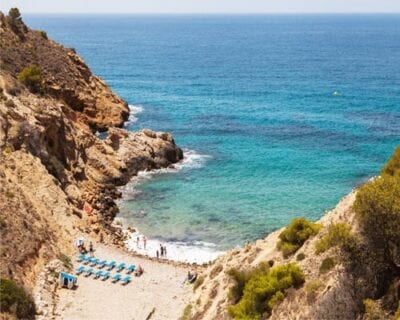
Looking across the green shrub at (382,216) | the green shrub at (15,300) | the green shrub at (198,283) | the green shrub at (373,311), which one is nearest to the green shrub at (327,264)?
the green shrub at (382,216)

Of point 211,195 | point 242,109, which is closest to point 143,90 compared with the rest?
point 242,109

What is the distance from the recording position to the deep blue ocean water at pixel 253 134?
180 feet

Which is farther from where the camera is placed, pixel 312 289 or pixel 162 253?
pixel 162 253

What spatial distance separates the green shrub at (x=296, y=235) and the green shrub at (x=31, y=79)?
145 feet

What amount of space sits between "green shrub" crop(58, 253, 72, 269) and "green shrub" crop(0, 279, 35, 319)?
780 cm

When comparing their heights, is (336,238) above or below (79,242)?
above

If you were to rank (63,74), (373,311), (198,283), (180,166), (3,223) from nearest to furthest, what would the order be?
(373,311)
(198,283)
(3,223)
(180,166)
(63,74)

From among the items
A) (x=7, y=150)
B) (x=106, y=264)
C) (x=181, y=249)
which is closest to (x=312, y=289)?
(x=106, y=264)

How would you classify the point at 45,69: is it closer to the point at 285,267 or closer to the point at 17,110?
the point at 17,110

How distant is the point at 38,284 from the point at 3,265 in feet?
9.44

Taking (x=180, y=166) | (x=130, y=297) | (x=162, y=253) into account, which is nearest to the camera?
(x=130, y=297)

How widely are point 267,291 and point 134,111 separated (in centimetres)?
7114

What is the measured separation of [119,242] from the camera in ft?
159

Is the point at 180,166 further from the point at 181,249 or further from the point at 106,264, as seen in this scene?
the point at 106,264
